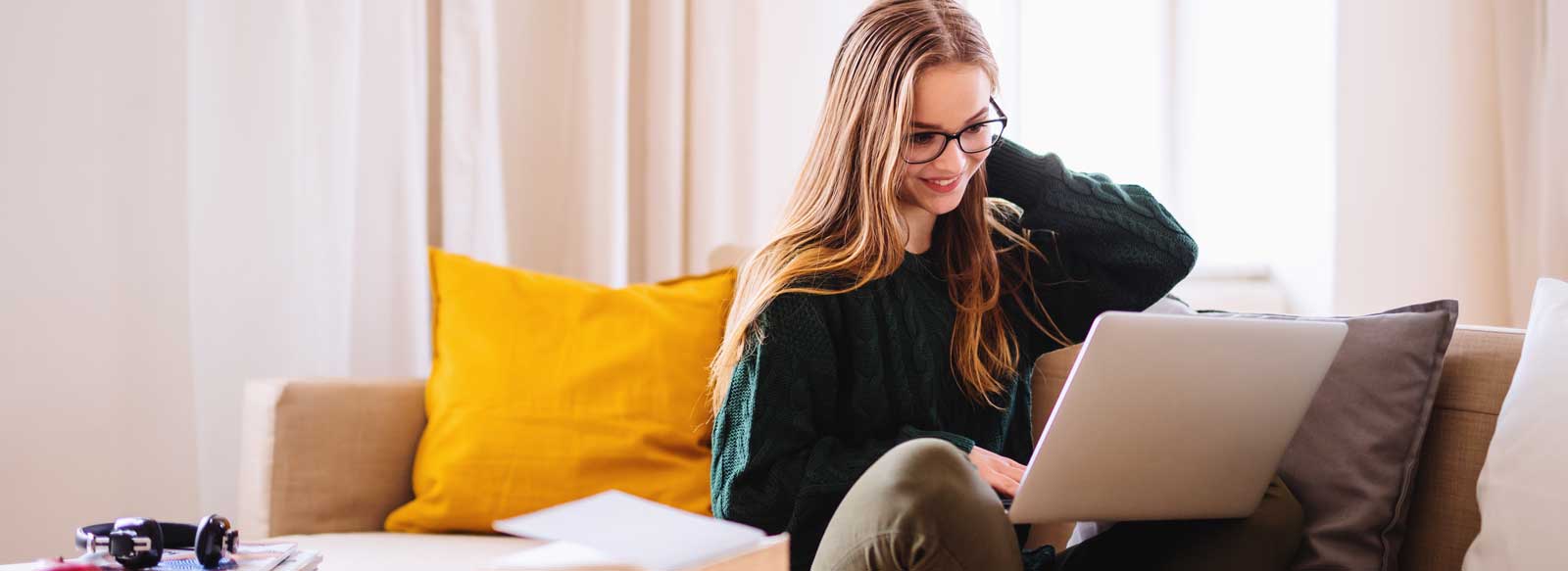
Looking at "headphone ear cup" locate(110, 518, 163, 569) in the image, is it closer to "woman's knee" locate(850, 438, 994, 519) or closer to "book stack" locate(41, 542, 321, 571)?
"book stack" locate(41, 542, 321, 571)

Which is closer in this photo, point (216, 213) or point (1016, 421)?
point (1016, 421)

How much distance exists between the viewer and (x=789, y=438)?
1218mm

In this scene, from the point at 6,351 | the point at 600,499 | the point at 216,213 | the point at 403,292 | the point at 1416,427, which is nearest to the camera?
the point at 600,499

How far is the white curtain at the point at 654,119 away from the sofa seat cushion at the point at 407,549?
68 centimetres

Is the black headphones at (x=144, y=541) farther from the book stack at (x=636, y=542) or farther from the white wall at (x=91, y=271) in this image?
the white wall at (x=91, y=271)

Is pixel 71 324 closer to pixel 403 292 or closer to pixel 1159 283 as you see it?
pixel 403 292

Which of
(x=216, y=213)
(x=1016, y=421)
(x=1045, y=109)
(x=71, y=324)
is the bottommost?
(x=1016, y=421)

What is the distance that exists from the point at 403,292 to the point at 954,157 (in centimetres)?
104

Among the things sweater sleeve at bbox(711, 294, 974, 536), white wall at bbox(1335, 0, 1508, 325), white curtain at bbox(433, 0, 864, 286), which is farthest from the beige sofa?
white wall at bbox(1335, 0, 1508, 325)

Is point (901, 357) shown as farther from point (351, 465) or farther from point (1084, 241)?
point (351, 465)

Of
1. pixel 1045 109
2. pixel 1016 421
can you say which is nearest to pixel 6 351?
pixel 1016 421

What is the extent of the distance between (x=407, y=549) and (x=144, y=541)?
0.51m

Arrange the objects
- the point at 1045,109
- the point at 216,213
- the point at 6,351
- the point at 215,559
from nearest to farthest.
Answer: the point at 215,559, the point at 6,351, the point at 216,213, the point at 1045,109

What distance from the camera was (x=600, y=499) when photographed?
0.82 metres
